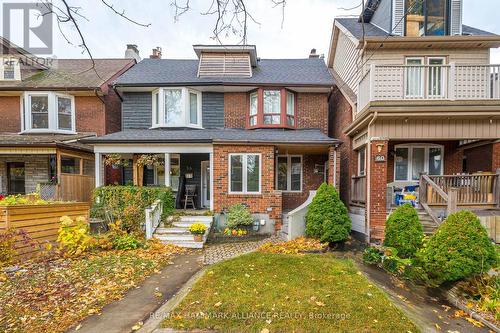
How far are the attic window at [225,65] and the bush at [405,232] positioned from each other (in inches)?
352

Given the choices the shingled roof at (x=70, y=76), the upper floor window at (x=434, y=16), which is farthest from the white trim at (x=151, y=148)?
the upper floor window at (x=434, y=16)

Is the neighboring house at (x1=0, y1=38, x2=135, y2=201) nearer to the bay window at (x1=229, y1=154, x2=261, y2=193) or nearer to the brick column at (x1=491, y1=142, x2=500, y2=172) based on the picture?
the bay window at (x1=229, y1=154, x2=261, y2=193)

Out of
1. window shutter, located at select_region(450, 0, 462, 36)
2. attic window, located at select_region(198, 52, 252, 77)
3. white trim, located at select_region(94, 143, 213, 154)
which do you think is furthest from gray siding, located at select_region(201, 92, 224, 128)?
window shutter, located at select_region(450, 0, 462, 36)

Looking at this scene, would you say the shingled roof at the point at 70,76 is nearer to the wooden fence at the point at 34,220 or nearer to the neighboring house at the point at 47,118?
the neighboring house at the point at 47,118

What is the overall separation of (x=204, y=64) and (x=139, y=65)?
13.1ft

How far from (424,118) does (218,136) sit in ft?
23.5

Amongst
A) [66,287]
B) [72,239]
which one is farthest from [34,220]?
[66,287]

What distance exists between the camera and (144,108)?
39.9ft

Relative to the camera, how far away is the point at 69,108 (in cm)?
1270

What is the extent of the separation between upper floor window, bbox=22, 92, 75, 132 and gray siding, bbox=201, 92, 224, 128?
22.5 feet

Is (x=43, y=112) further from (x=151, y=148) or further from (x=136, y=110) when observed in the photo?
(x=151, y=148)

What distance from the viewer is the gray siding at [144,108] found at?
1205 cm

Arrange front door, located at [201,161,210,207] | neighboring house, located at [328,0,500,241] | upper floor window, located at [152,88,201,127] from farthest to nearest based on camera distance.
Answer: front door, located at [201,161,210,207] → upper floor window, located at [152,88,201,127] → neighboring house, located at [328,0,500,241]

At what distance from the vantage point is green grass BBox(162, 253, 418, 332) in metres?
3.51
